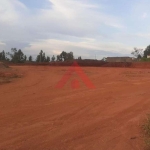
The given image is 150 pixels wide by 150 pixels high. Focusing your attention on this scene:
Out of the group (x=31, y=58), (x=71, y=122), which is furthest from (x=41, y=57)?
(x=71, y=122)

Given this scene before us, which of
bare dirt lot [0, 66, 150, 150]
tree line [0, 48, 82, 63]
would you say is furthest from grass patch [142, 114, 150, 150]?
tree line [0, 48, 82, 63]

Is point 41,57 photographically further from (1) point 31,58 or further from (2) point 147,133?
(2) point 147,133

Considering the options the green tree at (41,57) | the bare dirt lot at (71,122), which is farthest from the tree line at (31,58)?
the bare dirt lot at (71,122)

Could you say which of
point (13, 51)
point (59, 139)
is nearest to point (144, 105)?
point (59, 139)

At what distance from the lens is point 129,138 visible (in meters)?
4.46

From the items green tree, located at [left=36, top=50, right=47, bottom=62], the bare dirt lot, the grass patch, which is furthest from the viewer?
green tree, located at [left=36, top=50, right=47, bottom=62]

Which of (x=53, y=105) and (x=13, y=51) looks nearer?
(x=53, y=105)

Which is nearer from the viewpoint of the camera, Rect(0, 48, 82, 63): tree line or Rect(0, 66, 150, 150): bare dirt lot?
Rect(0, 66, 150, 150): bare dirt lot

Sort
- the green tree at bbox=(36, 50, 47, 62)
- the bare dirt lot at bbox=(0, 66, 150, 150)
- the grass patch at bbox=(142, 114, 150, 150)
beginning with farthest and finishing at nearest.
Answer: the green tree at bbox=(36, 50, 47, 62) → the bare dirt lot at bbox=(0, 66, 150, 150) → the grass patch at bbox=(142, 114, 150, 150)

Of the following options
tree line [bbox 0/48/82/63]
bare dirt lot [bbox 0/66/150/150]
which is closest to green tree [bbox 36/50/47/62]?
tree line [bbox 0/48/82/63]

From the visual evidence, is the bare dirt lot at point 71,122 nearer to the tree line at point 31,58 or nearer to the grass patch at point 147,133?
the grass patch at point 147,133

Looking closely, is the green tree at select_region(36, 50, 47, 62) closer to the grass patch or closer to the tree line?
the tree line

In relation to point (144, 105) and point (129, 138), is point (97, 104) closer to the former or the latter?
point (144, 105)

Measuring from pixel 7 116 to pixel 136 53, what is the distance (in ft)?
204
